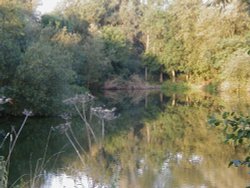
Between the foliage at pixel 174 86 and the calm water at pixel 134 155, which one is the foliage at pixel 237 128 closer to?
the calm water at pixel 134 155

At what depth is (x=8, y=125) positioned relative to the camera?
15398mm

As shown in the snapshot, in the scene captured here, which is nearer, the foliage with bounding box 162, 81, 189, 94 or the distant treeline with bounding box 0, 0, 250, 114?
the distant treeline with bounding box 0, 0, 250, 114

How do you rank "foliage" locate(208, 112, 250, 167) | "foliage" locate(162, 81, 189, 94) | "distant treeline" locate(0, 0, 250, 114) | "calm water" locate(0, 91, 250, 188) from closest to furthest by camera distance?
"foliage" locate(208, 112, 250, 167) < "calm water" locate(0, 91, 250, 188) < "distant treeline" locate(0, 0, 250, 114) < "foliage" locate(162, 81, 189, 94)

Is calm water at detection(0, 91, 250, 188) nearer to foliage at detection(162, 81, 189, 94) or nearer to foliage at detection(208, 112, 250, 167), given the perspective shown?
foliage at detection(208, 112, 250, 167)

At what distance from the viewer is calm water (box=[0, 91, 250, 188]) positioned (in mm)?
8312

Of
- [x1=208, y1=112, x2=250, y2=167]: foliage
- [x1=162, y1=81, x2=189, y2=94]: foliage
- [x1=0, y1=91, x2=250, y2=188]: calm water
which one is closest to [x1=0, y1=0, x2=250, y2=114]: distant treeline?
[x1=162, y1=81, x2=189, y2=94]: foliage

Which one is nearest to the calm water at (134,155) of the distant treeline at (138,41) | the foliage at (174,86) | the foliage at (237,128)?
the foliage at (237,128)

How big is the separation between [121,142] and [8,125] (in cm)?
463

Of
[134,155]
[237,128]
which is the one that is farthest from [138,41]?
[237,128]

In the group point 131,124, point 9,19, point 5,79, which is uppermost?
point 9,19

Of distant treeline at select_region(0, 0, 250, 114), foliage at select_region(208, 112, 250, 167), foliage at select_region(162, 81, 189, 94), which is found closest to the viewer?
foliage at select_region(208, 112, 250, 167)

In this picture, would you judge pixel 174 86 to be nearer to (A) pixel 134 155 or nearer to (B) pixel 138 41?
(B) pixel 138 41

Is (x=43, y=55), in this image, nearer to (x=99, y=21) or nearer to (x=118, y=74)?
(x=118, y=74)

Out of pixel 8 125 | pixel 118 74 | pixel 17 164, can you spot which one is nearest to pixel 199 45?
pixel 118 74
